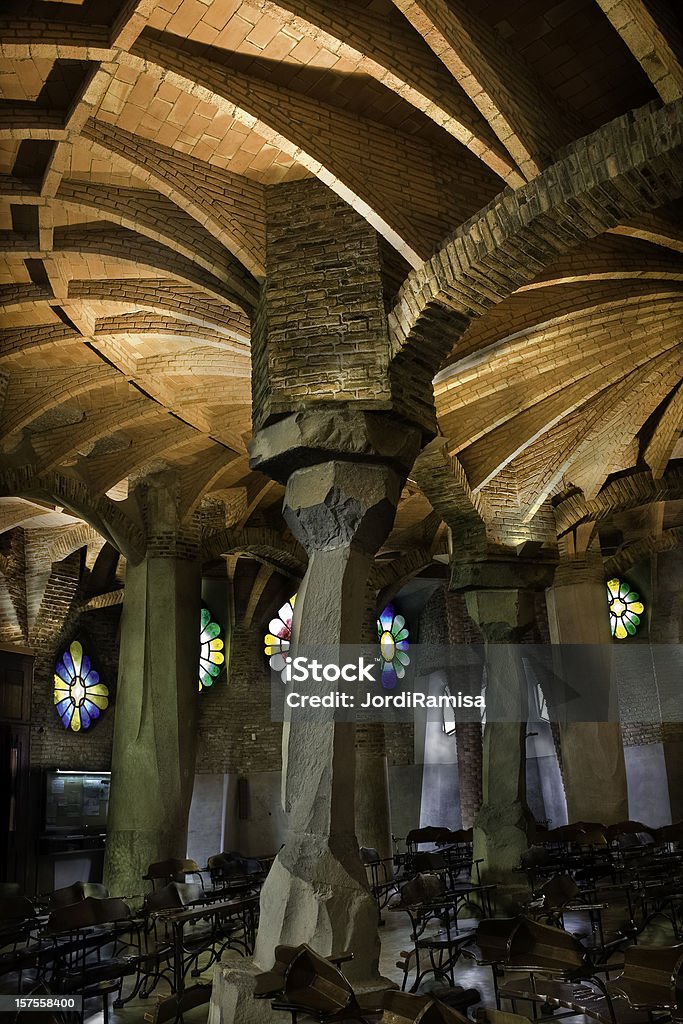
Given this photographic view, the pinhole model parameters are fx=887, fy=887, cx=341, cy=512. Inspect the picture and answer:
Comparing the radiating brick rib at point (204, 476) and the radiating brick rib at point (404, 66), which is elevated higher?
the radiating brick rib at point (404, 66)

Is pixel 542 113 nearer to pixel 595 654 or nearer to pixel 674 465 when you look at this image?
pixel 674 465

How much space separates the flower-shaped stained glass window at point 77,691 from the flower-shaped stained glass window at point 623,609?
11045 millimetres

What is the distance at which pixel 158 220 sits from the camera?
8000mm

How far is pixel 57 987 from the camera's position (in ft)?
20.1

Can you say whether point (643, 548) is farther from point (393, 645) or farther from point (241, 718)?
point (241, 718)

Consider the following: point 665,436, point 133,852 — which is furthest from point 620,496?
point 133,852

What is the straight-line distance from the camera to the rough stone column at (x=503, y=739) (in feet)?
36.6

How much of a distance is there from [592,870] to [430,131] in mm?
7663

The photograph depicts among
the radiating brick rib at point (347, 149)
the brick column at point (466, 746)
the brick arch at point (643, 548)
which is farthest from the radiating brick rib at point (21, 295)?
the brick column at point (466, 746)

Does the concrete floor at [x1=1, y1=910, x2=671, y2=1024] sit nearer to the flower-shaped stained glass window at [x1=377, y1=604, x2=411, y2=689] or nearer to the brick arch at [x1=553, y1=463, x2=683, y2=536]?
the brick arch at [x1=553, y1=463, x2=683, y2=536]

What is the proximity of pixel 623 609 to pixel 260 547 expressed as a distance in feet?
30.5

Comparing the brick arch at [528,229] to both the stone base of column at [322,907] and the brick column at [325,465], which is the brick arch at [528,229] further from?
the stone base of column at [322,907]

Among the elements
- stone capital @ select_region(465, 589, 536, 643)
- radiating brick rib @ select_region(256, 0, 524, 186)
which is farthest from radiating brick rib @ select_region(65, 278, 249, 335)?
stone capital @ select_region(465, 589, 536, 643)

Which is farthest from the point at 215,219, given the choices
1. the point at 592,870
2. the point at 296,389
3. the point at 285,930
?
the point at 592,870
